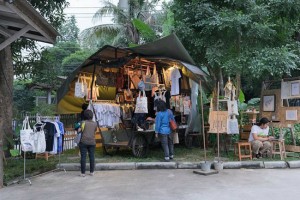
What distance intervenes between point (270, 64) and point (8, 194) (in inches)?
283

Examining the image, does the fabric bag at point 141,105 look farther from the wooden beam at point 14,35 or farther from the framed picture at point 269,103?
the wooden beam at point 14,35

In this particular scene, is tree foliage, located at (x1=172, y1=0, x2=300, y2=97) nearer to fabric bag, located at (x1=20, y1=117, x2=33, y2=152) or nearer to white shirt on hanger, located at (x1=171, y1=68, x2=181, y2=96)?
white shirt on hanger, located at (x1=171, y1=68, x2=181, y2=96)

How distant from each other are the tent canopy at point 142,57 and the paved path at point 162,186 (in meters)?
2.79

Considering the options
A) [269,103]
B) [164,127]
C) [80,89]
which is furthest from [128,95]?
[269,103]

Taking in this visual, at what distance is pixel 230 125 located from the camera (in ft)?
29.7

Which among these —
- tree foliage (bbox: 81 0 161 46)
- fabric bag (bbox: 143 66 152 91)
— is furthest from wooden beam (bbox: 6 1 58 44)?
tree foliage (bbox: 81 0 161 46)

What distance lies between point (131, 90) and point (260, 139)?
14.7 ft

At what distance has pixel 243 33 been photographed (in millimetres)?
9750

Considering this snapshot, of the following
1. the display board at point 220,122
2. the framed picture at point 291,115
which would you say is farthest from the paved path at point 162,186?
the framed picture at point 291,115

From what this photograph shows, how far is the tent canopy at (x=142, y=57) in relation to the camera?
8711mm

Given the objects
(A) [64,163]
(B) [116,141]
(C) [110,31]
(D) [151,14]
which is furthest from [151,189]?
(D) [151,14]

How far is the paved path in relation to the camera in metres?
5.93

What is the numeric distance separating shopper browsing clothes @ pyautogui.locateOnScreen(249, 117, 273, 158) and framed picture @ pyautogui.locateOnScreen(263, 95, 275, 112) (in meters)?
0.98

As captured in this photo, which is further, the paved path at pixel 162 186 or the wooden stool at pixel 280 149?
the wooden stool at pixel 280 149
